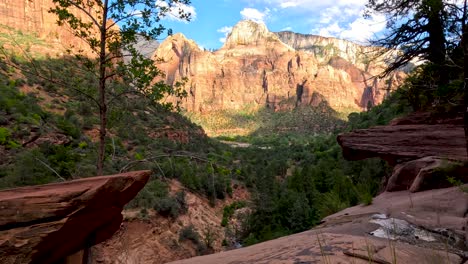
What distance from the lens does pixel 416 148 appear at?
9.75m

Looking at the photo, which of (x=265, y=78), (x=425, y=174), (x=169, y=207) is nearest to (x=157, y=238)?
(x=169, y=207)

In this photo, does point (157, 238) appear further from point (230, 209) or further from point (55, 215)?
point (55, 215)

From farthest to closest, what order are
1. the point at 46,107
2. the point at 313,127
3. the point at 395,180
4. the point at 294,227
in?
the point at 313,127, the point at 46,107, the point at 294,227, the point at 395,180

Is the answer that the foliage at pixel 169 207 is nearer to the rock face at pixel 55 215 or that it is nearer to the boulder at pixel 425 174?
the boulder at pixel 425 174

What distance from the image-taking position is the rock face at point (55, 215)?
3.15m

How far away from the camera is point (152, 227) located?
19266mm

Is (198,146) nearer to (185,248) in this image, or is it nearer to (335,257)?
(185,248)

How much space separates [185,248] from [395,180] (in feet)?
44.4

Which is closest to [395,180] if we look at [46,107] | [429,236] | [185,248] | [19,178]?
[429,236]

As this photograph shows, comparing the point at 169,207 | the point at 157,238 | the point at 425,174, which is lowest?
the point at 157,238

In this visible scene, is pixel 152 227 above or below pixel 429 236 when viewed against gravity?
below

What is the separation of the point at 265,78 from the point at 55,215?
6529 inches

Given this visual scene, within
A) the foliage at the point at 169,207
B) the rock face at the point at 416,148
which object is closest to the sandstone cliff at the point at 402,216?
the rock face at the point at 416,148

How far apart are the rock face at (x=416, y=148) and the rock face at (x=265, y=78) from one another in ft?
428
